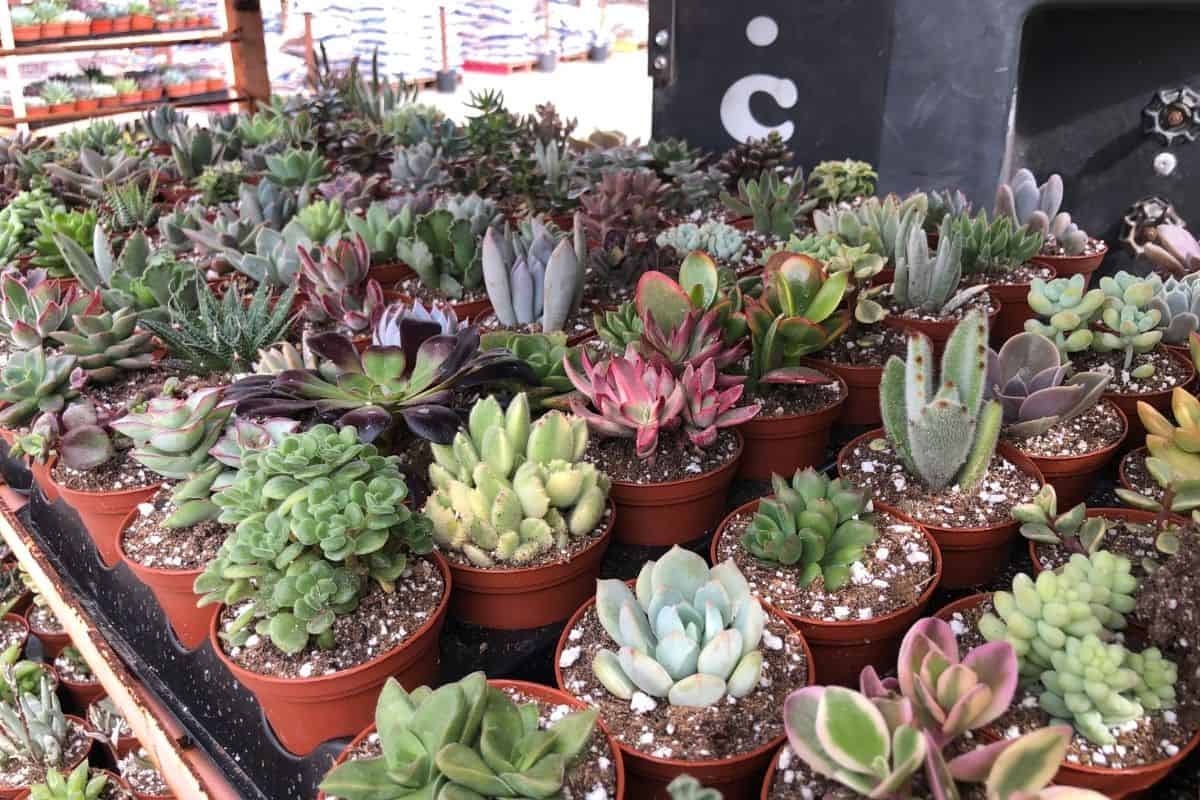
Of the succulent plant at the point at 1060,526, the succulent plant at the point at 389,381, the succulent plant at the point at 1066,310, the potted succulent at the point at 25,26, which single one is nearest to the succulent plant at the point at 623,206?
the succulent plant at the point at 389,381

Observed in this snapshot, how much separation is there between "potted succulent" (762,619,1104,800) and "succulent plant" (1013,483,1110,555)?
0.99 ft

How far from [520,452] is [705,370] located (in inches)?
10.3

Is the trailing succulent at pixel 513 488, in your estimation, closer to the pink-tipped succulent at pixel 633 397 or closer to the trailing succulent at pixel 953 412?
the pink-tipped succulent at pixel 633 397

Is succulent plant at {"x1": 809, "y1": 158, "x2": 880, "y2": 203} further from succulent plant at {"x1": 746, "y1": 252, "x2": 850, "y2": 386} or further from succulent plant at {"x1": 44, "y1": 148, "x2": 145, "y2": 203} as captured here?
succulent plant at {"x1": 44, "y1": 148, "x2": 145, "y2": 203}

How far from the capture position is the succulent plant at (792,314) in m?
1.32

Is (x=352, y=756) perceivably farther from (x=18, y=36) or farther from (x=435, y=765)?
(x=18, y=36)

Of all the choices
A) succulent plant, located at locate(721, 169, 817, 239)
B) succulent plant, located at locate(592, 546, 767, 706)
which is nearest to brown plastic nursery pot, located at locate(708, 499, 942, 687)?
succulent plant, located at locate(592, 546, 767, 706)

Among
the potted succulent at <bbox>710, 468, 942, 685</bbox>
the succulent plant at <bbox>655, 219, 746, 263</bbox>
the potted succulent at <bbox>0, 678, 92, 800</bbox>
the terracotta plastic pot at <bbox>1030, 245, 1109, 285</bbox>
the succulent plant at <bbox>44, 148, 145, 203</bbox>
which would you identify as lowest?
the potted succulent at <bbox>0, 678, 92, 800</bbox>

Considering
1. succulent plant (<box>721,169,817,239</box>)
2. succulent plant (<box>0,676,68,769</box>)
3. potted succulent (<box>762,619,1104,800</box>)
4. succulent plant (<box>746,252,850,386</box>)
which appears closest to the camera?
potted succulent (<box>762,619,1104,800</box>)

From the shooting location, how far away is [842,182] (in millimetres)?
2367

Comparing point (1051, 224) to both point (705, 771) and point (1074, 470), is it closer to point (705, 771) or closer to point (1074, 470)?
point (1074, 470)

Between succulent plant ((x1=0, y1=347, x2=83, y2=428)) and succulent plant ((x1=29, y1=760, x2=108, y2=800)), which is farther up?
succulent plant ((x1=0, y1=347, x2=83, y2=428))

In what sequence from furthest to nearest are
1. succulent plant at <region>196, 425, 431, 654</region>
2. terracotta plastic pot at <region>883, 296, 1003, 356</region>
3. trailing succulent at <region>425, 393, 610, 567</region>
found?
terracotta plastic pot at <region>883, 296, 1003, 356</region> < trailing succulent at <region>425, 393, 610, 567</region> < succulent plant at <region>196, 425, 431, 654</region>

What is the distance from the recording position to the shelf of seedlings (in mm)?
820
